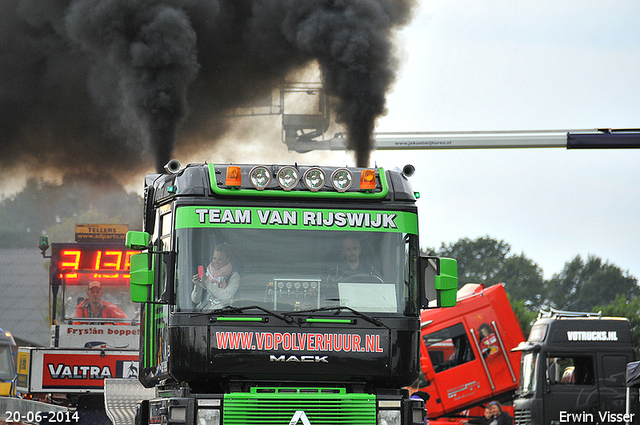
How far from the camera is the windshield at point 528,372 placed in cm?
1567

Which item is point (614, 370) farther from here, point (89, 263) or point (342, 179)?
point (89, 263)

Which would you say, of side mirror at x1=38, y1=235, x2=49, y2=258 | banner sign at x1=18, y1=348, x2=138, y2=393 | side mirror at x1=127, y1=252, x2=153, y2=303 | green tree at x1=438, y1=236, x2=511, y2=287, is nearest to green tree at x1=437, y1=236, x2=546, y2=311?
green tree at x1=438, y1=236, x2=511, y2=287

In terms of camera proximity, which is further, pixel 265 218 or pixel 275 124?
pixel 275 124

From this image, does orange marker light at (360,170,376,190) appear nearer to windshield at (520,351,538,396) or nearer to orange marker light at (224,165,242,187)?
orange marker light at (224,165,242,187)

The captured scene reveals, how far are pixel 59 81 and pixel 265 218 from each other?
9955mm

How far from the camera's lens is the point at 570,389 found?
15.4 meters

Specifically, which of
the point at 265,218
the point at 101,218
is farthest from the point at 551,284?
the point at 265,218

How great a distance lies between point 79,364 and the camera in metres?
13.1

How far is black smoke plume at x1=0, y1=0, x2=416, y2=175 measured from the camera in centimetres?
1375

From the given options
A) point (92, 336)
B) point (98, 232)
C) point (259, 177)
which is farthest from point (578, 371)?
point (98, 232)

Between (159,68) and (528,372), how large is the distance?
8.07 meters

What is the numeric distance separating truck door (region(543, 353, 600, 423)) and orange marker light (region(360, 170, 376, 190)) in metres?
8.74

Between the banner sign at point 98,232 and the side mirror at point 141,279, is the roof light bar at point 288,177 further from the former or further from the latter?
the banner sign at point 98,232

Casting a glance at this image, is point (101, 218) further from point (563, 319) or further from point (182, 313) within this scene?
point (182, 313)
